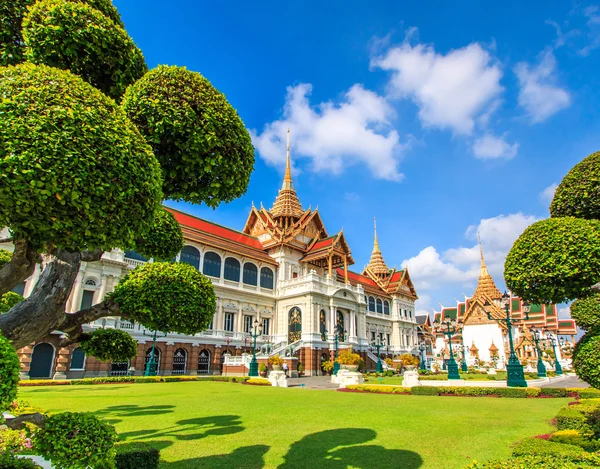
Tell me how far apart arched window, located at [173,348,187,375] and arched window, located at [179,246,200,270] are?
6926 mm

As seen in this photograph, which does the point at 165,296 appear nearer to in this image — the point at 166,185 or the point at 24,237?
the point at 166,185

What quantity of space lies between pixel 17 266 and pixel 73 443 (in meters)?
2.23

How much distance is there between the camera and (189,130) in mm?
5277

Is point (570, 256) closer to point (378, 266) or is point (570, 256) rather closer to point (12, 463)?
point (12, 463)

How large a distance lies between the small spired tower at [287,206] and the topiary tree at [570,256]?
3497cm

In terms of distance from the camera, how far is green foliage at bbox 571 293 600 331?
11883mm

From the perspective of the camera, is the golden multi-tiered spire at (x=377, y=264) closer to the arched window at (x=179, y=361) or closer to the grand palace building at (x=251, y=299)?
the grand palace building at (x=251, y=299)

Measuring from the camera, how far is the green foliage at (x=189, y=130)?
5.24m

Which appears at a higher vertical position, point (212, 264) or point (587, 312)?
point (212, 264)

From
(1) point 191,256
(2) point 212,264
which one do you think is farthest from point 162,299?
(2) point 212,264

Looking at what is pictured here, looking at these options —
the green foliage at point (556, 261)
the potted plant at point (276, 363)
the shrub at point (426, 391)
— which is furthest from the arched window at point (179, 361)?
the green foliage at point (556, 261)

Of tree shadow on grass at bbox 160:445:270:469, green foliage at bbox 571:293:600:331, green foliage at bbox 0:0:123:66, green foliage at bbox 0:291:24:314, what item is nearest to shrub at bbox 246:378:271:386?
green foliage at bbox 571:293:600:331

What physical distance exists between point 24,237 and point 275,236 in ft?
121

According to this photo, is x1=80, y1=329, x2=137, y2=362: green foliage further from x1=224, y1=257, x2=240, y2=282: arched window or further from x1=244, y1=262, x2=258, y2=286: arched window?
x1=244, y1=262, x2=258, y2=286: arched window
